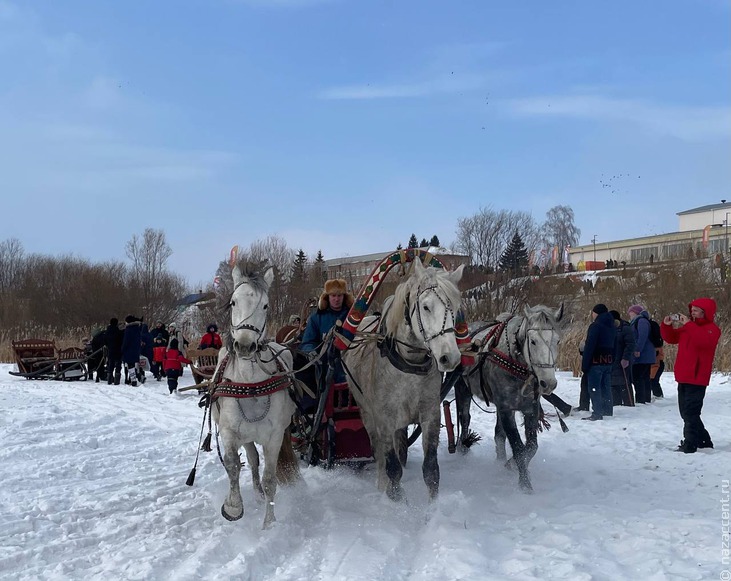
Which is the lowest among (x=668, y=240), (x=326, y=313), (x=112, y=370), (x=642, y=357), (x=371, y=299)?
(x=112, y=370)

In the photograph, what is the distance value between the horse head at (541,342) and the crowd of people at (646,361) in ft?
6.61

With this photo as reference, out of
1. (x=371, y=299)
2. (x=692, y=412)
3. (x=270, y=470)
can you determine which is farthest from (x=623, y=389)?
(x=270, y=470)

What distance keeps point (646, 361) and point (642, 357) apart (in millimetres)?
105

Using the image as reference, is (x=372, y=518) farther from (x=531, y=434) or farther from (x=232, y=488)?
(x=531, y=434)

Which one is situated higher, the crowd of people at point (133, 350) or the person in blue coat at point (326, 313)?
the person in blue coat at point (326, 313)

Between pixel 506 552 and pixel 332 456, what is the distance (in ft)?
7.03

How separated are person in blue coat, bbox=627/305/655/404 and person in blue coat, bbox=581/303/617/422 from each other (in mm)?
1325

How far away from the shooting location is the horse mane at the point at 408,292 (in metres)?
5.25

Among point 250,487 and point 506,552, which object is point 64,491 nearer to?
point 250,487

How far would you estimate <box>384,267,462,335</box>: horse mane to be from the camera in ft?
17.2

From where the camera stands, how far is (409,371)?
5.57 meters

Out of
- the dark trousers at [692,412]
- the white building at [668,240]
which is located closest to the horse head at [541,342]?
the dark trousers at [692,412]

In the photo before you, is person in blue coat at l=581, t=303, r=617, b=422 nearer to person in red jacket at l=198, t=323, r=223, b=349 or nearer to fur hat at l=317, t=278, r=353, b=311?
fur hat at l=317, t=278, r=353, b=311

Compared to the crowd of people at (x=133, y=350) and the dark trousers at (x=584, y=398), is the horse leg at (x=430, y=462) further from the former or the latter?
the crowd of people at (x=133, y=350)
